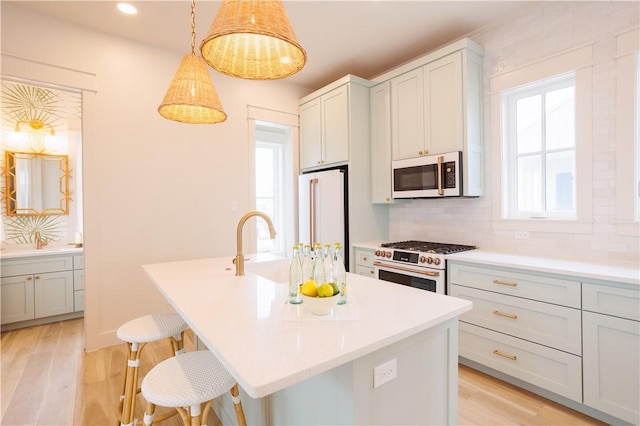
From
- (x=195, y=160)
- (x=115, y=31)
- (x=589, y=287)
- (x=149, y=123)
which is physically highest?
(x=115, y=31)

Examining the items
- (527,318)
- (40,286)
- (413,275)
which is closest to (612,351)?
(527,318)

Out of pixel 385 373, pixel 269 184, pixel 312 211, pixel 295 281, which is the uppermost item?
pixel 269 184

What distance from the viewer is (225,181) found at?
3.58m

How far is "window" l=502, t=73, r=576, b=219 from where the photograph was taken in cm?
251

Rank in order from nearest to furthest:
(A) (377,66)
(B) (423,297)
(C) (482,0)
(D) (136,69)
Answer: (B) (423,297)
(C) (482,0)
(D) (136,69)
(A) (377,66)

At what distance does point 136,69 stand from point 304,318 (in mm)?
3109

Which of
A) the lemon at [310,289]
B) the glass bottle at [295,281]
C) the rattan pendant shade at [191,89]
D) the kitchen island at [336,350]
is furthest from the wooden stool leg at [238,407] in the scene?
the rattan pendant shade at [191,89]

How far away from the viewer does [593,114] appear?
Result: 228cm

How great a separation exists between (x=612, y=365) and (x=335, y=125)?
117 inches

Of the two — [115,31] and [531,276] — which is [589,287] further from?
[115,31]

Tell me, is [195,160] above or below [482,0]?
below

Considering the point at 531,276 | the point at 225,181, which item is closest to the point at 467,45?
the point at 531,276

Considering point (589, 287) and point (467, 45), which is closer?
point (589, 287)

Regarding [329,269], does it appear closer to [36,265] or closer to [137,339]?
[137,339]
